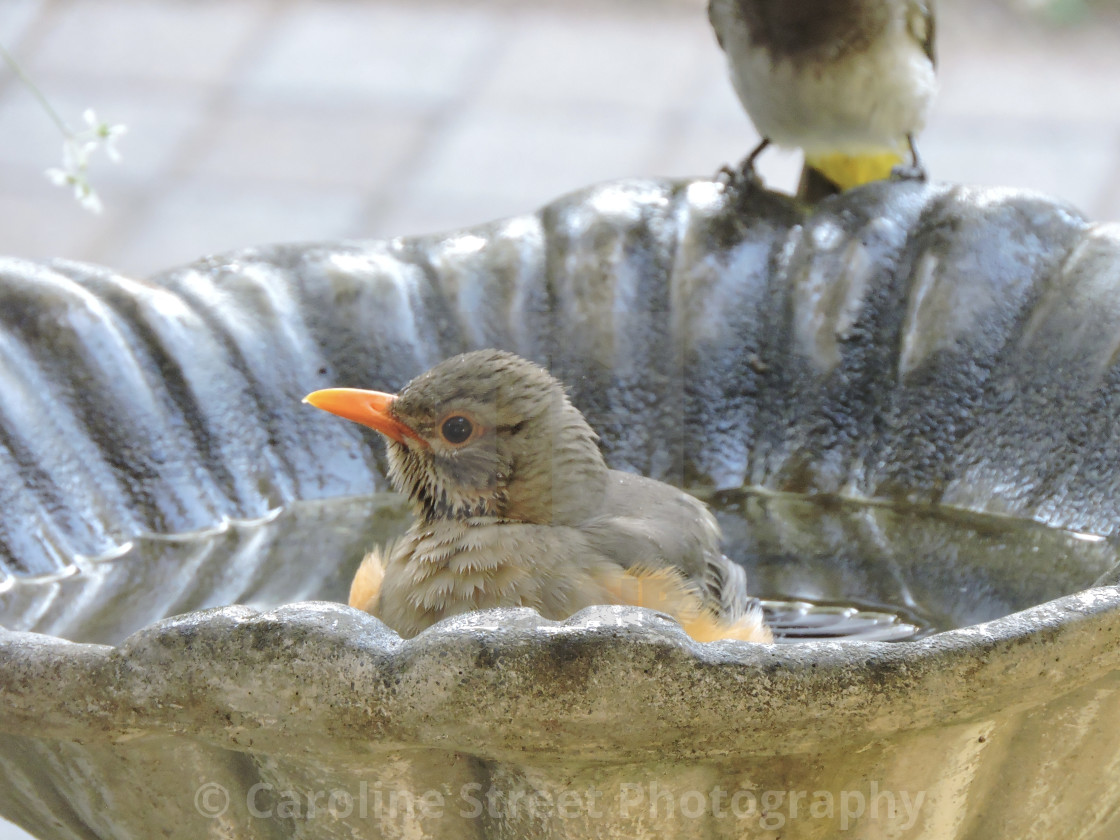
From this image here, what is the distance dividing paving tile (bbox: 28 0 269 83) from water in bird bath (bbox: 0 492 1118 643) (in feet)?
14.4

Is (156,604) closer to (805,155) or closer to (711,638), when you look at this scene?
(711,638)

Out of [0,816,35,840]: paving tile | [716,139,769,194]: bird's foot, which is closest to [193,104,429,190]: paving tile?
[716,139,769,194]: bird's foot

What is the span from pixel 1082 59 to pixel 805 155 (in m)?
3.35

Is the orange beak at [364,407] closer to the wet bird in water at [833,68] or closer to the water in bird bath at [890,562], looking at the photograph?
the water in bird bath at [890,562]

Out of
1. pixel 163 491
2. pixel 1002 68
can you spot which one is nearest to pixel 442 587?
pixel 163 491

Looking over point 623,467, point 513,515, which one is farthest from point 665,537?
point 623,467

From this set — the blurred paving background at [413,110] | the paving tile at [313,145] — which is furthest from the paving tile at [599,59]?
the paving tile at [313,145]

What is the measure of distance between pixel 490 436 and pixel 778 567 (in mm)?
602

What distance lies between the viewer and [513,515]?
1.86 meters

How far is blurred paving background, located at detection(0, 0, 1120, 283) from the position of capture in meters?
5.19

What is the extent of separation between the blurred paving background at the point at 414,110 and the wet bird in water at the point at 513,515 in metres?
3.20

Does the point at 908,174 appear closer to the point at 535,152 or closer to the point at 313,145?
the point at 535,152

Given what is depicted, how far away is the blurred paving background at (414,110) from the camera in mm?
5191

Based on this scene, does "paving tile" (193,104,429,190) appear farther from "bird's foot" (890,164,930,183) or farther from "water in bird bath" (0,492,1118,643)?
"water in bird bath" (0,492,1118,643)
